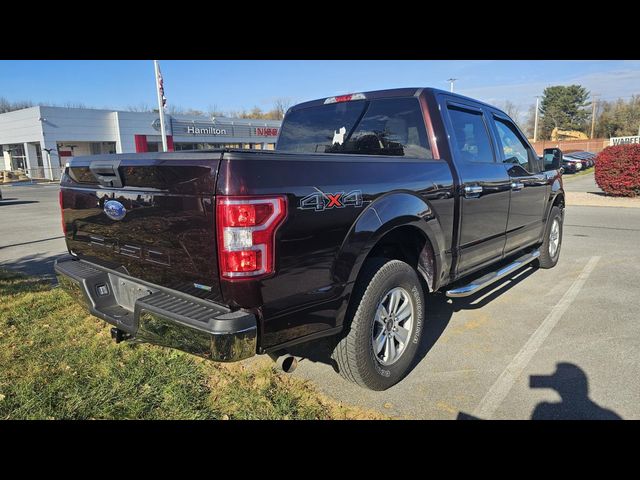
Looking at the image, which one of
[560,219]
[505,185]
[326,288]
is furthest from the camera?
[560,219]

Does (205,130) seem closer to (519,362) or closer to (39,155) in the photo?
(39,155)

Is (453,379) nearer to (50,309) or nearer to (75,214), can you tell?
(75,214)

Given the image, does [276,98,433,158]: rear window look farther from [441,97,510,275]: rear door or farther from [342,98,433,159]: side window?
[441,97,510,275]: rear door

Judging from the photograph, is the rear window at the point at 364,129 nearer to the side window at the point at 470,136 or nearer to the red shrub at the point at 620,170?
the side window at the point at 470,136

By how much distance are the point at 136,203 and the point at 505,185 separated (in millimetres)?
3463

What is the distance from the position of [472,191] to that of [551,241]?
315 cm

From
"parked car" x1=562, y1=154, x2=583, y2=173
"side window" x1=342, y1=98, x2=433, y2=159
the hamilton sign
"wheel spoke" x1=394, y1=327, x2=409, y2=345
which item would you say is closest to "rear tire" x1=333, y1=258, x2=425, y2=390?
"wheel spoke" x1=394, y1=327, x2=409, y2=345

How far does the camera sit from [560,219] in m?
6.39

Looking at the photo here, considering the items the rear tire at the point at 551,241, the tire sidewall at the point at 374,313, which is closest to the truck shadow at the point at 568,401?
the tire sidewall at the point at 374,313

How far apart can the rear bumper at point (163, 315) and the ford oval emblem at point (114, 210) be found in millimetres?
392

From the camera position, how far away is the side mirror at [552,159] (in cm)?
563

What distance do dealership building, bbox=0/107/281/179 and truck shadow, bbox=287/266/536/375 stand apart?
2986 centimetres
